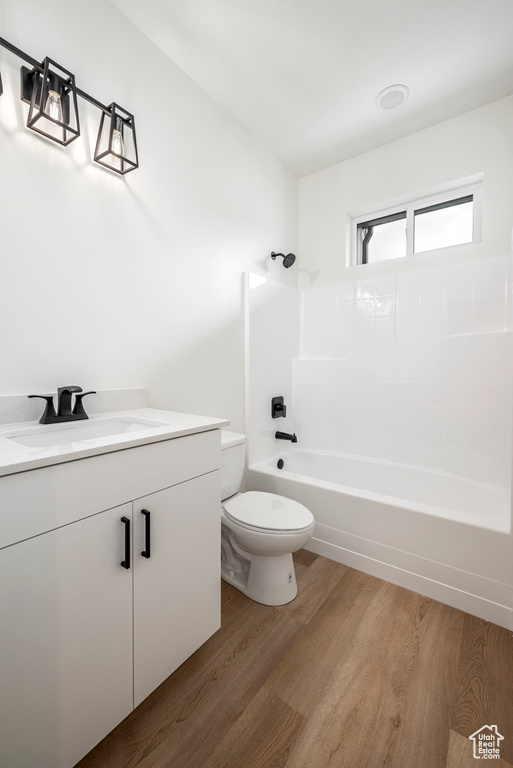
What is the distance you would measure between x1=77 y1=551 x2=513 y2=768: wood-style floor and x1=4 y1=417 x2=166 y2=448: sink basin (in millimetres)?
903

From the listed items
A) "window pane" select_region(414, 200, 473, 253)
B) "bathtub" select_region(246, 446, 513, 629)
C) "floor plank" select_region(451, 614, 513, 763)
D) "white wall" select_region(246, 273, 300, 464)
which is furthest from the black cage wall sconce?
"floor plank" select_region(451, 614, 513, 763)

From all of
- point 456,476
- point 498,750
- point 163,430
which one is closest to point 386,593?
point 498,750

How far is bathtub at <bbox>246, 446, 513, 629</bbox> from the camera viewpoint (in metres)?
1.48

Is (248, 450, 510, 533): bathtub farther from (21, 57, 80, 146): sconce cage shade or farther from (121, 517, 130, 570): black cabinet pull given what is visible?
(21, 57, 80, 146): sconce cage shade

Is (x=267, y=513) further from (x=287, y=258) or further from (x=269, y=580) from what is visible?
(x=287, y=258)

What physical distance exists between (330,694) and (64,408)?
1364 mm

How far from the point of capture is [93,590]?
33.7 inches

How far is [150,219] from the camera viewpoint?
161 cm

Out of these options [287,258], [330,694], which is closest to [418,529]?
[330,694]

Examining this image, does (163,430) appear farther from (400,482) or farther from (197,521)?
(400,482)

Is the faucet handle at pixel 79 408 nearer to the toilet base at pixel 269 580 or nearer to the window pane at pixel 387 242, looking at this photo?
the toilet base at pixel 269 580

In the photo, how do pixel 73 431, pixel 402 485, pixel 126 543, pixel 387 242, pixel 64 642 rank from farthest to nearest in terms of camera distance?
pixel 387 242, pixel 402 485, pixel 73 431, pixel 126 543, pixel 64 642

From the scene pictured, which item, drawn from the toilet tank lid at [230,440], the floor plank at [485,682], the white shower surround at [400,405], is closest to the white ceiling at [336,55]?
the white shower surround at [400,405]

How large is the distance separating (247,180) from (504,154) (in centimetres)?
155
